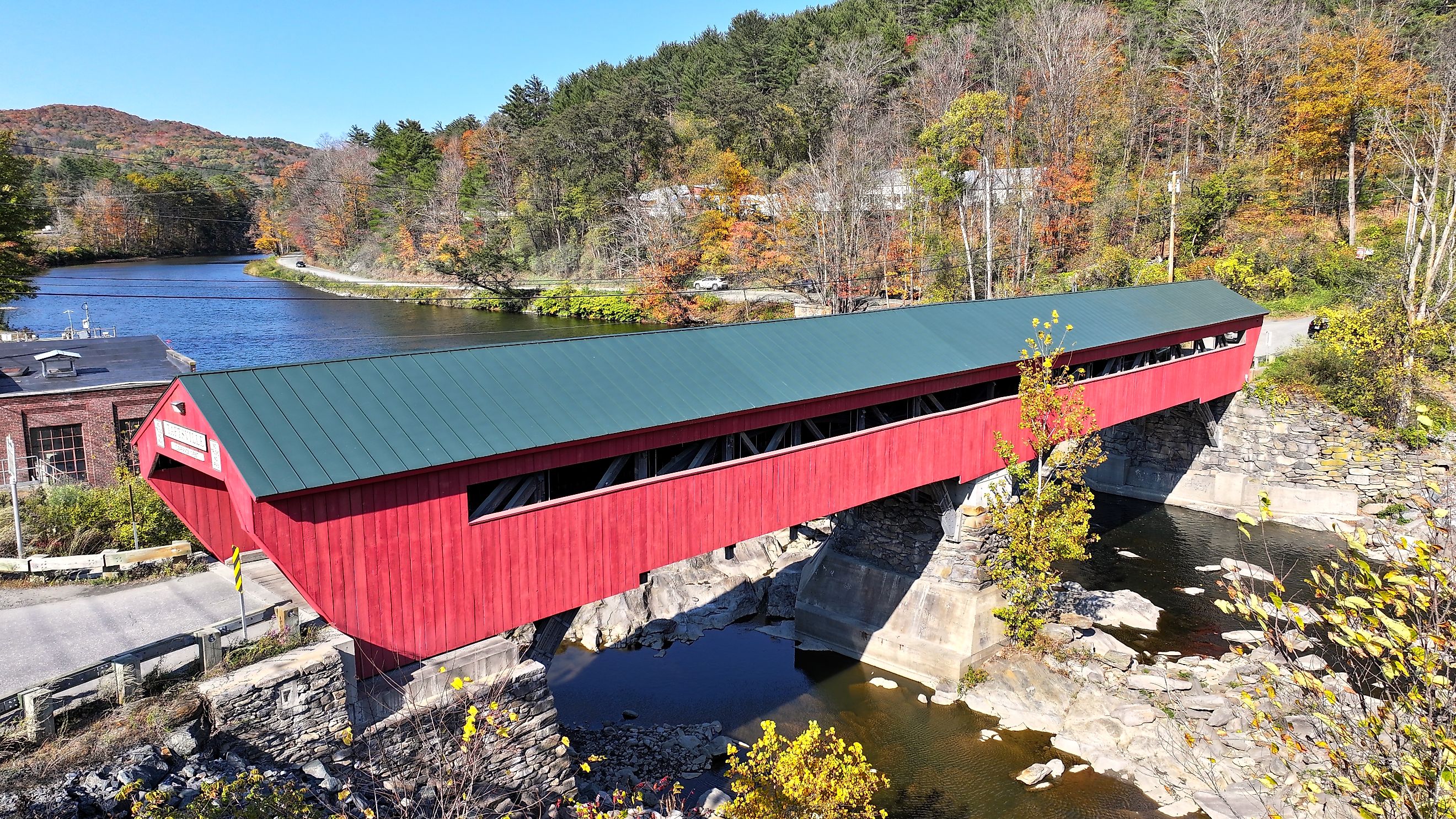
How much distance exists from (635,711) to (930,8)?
214 ft

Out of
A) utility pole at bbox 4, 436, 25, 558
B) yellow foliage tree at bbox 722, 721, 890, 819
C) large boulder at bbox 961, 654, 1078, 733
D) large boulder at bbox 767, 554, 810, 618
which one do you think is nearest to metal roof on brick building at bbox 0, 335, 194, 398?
utility pole at bbox 4, 436, 25, 558

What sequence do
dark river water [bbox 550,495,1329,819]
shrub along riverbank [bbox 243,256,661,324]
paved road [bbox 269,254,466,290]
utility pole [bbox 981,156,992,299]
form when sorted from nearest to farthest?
dark river water [bbox 550,495,1329,819], utility pole [bbox 981,156,992,299], shrub along riverbank [bbox 243,256,661,324], paved road [bbox 269,254,466,290]

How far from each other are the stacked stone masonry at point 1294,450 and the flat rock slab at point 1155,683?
11.6m

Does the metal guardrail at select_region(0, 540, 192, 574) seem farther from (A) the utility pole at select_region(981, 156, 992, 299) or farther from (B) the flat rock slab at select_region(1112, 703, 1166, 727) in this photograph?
(A) the utility pole at select_region(981, 156, 992, 299)

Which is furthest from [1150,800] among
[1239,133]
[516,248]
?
[516,248]

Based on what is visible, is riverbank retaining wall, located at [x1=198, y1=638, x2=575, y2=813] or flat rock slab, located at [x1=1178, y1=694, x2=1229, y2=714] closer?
riverbank retaining wall, located at [x1=198, y1=638, x2=575, y2=813]

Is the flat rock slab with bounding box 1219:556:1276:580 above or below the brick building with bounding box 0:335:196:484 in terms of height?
below

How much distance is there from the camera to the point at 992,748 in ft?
50.4

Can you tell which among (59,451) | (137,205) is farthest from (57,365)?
(137,205)

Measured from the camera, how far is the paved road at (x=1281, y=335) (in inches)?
1150

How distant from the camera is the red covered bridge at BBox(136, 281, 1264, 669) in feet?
30.8

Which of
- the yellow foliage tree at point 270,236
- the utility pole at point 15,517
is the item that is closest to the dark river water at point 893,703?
the utility pole at point 15,517

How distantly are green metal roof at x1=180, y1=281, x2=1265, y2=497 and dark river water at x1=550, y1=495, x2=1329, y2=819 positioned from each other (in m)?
6.76

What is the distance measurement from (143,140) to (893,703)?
209917 mm
